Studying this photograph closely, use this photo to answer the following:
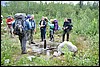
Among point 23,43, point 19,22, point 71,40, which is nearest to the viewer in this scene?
point 19,22

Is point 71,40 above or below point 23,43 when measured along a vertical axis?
below

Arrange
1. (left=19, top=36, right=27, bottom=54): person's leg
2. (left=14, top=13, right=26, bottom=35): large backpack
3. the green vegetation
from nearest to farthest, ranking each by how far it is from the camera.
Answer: the green vegetation
(left=14, top=13, right=26, bottom=35): large backpack
(left=19, top=36, right=27, bottom=54): person's leg

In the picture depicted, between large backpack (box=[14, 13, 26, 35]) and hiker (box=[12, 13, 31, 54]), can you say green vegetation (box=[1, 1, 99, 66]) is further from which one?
large backpack (box=[14, 13, 26, 35])

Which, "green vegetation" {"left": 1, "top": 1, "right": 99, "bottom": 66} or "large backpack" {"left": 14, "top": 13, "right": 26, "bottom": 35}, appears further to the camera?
"large backpack" {"left": 14, "top": 13, "right": 26, "bottom": 35}

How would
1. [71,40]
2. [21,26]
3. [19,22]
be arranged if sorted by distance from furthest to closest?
1. [71,40]
2. [21,26]
3. [19,22]

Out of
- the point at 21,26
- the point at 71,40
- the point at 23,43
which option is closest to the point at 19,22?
the point at 21,26

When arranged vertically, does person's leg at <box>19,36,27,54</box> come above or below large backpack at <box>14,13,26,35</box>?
below

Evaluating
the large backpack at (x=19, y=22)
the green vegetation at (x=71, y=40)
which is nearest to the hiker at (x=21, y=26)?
the large backpack at (x=19, y=22)

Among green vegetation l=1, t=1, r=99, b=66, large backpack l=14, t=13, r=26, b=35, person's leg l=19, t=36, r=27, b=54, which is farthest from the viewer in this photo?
person's leg l=19, t=36, r=27, b=54

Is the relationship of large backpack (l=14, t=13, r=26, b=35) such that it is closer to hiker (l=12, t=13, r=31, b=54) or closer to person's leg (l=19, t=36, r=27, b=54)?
hiker (l=12, t=13, r=31, b=54)

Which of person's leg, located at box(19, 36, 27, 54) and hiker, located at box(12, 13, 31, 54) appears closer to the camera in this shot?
hiker, located at box(12, 13, 31, 54)

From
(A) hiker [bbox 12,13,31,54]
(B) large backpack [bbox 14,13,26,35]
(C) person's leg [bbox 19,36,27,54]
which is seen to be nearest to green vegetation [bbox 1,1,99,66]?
(C) person's leg [bbox 19,36,27,54]

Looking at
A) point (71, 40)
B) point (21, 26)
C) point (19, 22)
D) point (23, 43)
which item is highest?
point (19, 22)

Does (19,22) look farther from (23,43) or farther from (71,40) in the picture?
(71,40)
